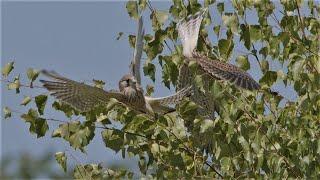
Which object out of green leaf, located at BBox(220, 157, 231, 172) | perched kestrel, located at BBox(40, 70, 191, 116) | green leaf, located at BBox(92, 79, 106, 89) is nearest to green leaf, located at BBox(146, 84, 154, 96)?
perched kestrel, located at BBox(40, 70, 191, 116)

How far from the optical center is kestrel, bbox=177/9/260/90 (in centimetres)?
588

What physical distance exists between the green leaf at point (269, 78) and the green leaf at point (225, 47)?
25.2 inches

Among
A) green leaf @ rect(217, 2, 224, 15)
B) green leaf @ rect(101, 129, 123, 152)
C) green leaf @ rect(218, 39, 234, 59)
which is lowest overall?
green leaf @ rect(101, 129, 123, 152)

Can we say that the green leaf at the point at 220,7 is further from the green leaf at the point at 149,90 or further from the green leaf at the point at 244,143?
the green leaf at the point at 244,143

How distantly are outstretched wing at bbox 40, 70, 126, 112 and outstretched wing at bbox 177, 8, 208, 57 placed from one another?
0.70 meters

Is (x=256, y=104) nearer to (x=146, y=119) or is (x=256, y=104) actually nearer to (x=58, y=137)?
(x=146, y=119)

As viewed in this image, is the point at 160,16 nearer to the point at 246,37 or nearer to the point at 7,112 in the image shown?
the point at 246,37

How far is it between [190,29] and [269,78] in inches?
42.6

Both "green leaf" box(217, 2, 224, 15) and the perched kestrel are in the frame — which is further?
"green leaf" box(217, 2, 224, 15)

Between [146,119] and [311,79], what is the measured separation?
101 cm

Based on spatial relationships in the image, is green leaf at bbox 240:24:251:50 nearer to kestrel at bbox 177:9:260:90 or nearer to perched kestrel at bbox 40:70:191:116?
kestrel at bbox 177:9:260:90

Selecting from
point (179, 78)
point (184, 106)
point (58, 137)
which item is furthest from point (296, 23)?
point (58, 137)

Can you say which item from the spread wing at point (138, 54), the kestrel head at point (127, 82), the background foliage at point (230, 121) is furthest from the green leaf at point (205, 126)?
the kestrel head at point (127, 82)

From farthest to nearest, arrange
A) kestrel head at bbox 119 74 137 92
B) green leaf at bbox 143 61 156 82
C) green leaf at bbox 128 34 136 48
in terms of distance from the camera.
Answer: kestrel head at bbox 119 74 137 92, green leaf at bbox 128 34 136 48, green leaf at bbox 143 61 156 82
